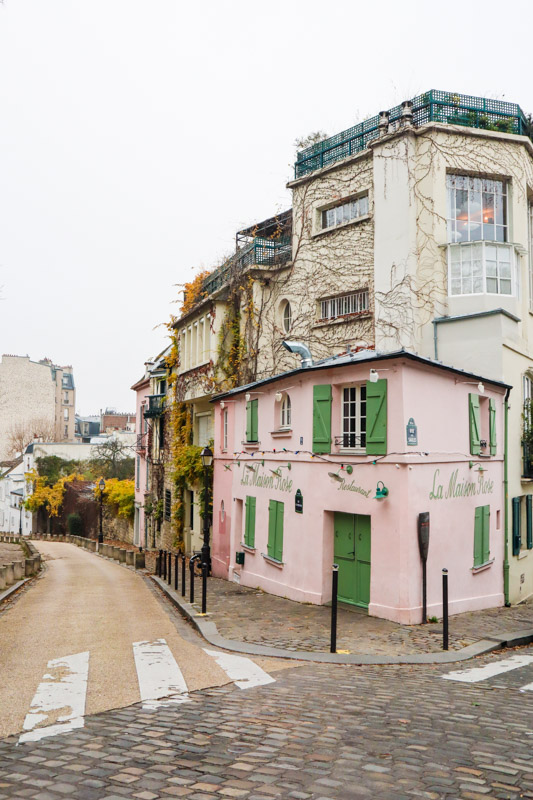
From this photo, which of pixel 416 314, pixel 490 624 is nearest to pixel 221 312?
pixel 416 314

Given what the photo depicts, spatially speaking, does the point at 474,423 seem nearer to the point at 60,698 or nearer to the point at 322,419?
the point at 322,419

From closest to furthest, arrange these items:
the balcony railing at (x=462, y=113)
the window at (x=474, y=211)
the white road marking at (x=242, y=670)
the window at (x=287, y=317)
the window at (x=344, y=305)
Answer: the white road marking at (x=242, y=670) → the window at (x=474, y=211) → the balcony railing at (x=462, y=113) → the window at (x=344, y=305) → the window at (x=287, y=317)

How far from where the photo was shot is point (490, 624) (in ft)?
39.3

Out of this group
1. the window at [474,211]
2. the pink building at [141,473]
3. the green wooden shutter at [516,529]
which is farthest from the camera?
the pink building at [141,473]

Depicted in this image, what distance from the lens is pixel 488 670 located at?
28.6 feet

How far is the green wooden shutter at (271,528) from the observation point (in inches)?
605

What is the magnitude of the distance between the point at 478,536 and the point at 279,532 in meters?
4.21

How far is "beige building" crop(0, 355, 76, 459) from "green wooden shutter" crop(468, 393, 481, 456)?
63391 millimetres

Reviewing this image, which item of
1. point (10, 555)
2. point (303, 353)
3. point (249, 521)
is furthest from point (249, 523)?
point (10, 555)

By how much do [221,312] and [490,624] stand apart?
15098 mm

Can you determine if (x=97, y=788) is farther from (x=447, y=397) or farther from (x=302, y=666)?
(x=447, y=397)

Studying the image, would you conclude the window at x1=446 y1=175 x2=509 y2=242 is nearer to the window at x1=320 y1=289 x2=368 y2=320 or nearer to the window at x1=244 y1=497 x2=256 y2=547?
the window at x1=320 y1=289 x2=368 y2=320

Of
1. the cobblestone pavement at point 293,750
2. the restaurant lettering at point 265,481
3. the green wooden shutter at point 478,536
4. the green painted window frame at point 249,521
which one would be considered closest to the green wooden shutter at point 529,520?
the green wooden shutter at point 478,536

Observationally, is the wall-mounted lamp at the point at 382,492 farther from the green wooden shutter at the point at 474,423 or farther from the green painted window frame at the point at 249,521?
the green painted window frame at the point at 249,521
